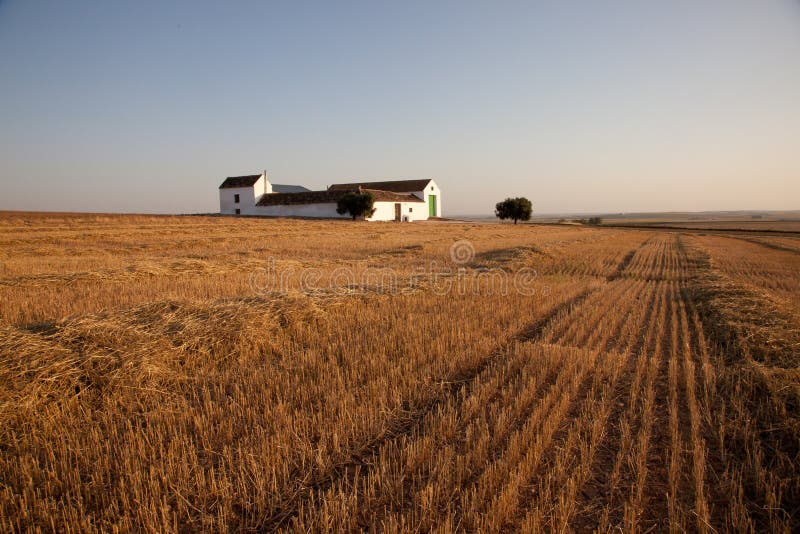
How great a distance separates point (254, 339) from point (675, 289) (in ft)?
37.0

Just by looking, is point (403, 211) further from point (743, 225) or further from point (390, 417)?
point (743, 225)

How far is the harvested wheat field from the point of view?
2.39 meters

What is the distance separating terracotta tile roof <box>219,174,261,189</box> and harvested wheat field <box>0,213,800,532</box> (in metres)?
46.5

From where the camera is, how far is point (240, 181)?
5162 centimetres

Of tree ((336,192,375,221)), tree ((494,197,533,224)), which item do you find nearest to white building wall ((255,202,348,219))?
tree ((336,192,375,221))

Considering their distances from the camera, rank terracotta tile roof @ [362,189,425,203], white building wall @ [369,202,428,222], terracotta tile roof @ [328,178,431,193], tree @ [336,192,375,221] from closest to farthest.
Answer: tree @ [336,192,375,221]
terracotta tile roof @ [362,189,425,203]
white building wall @ [369,202,428,222]
terracotta tile roof @ [328,178,431,193]

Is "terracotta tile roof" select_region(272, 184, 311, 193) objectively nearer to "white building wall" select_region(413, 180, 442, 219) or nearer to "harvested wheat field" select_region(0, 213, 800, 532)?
"white building wall" select_region(413, 180, 442, 219)

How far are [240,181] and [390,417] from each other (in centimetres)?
5467

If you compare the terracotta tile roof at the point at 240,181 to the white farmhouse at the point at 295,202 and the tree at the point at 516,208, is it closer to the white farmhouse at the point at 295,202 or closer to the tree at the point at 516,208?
the white farmhouse at the point at 295,202

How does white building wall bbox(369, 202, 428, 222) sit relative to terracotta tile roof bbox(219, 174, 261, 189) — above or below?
below

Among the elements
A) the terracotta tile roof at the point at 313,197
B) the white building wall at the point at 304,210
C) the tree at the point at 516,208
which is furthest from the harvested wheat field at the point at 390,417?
the tree at the point at 516,208

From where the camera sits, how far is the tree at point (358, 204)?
42906mm

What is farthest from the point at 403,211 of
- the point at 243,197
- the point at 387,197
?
the point at 243,197

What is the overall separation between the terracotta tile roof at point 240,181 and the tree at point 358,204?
15070mm
